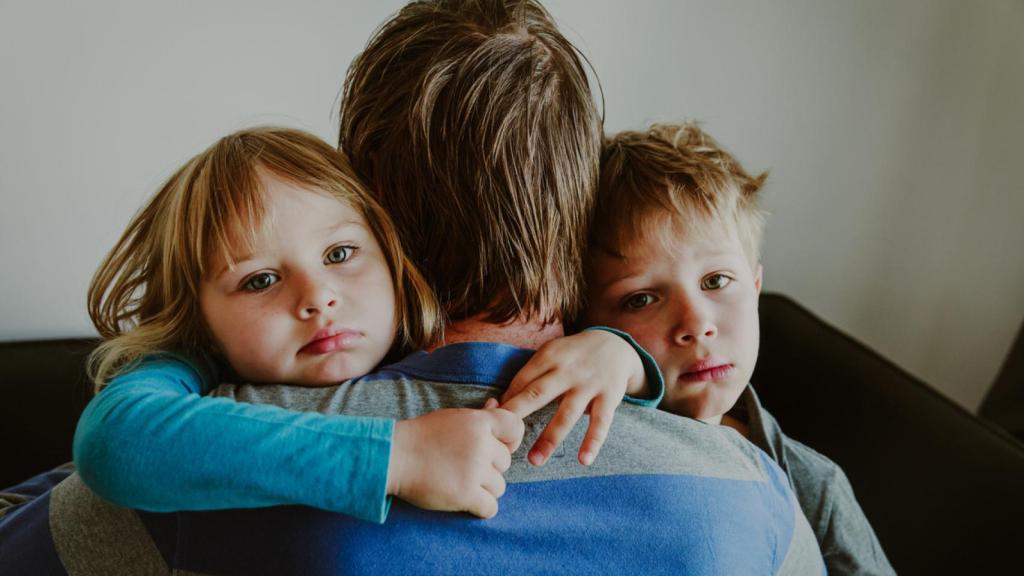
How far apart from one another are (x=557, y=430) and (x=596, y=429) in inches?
1.2

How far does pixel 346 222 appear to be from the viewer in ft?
2.46

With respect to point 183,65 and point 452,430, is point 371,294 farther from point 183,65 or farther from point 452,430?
point 183,65

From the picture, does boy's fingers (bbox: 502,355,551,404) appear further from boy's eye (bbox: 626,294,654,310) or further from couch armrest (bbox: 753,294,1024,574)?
couch armrest (bbox: 753,294,1024,574)

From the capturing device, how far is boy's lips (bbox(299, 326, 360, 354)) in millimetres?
694

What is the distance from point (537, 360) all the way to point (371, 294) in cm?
21

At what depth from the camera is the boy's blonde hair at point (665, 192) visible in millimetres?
823

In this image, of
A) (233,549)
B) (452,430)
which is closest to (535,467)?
(452,430)

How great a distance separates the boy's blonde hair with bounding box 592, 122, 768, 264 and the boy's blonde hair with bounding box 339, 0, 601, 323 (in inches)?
3.3

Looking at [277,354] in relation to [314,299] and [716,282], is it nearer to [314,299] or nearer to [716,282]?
[314,299]

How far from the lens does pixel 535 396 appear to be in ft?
1.90

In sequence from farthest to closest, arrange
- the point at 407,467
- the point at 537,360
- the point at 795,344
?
the point at 795,344 → the point at 537,360 → the point at 407,467

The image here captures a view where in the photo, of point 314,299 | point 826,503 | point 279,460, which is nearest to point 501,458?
point 279,460

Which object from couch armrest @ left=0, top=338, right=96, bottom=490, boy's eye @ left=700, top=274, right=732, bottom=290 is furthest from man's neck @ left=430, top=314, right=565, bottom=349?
couch armrest @ left=0, top=338, right=96, bottom=490

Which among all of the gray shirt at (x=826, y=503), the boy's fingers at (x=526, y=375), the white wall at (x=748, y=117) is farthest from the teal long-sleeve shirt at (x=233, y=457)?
the white wall at (x=748, y=117)
